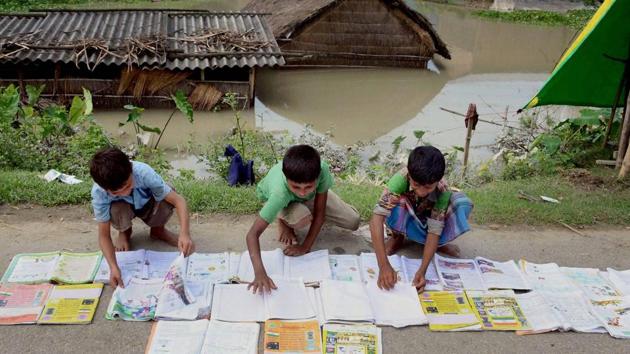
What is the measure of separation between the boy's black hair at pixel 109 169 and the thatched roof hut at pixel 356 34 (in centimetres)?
788

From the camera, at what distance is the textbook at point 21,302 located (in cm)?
248

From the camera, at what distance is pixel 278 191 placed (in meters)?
2.70

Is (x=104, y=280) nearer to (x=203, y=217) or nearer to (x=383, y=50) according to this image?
(x=203, y=217)

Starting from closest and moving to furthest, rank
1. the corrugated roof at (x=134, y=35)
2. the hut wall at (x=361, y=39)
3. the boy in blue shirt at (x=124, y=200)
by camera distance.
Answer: the boy in blue shirt at (x=124, y=200) < the corrugated roof at (x=134, y=35) < the hut wall at (x=361, y=39)

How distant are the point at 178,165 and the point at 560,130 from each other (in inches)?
176

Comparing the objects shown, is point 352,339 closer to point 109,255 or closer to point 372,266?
point 372,266

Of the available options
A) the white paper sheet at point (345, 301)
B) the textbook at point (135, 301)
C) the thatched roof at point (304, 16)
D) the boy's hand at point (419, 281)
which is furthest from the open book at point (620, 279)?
the thatched roof at point (304, 16)

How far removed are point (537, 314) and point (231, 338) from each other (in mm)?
1582

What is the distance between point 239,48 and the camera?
26.7ft

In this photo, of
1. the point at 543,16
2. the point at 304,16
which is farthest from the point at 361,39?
the point at 543,16

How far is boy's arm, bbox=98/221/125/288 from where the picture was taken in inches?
104

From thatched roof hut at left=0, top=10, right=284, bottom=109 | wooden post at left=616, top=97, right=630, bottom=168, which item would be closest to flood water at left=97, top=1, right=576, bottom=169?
thatched roof hut at left=0, top=10, right=284, bottom=109

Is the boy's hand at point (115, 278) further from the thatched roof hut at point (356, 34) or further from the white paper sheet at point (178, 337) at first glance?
the thatched roof hut at point (356, 34)

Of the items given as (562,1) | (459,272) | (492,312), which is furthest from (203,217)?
(562,1)
